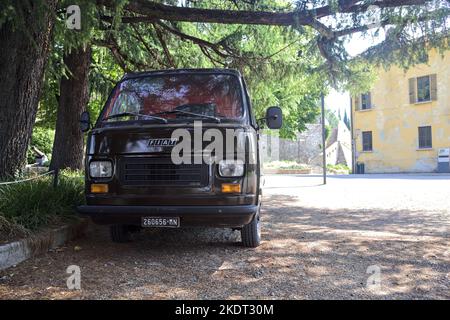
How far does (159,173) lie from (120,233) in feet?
4.63

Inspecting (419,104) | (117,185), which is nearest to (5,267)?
(117,185)

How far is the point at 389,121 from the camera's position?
98.8 ft

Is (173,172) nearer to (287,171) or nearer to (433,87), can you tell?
(433,87)

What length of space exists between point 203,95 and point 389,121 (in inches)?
1083

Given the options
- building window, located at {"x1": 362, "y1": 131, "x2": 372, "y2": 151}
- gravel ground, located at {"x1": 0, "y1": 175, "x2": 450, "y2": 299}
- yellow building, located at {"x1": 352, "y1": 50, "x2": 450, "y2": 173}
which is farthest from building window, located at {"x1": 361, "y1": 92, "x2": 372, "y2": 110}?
gravel ground, located at {"x1": 0, "y1": 175, "x2": 450, "y2": 299}

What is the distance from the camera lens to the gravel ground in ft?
12.4

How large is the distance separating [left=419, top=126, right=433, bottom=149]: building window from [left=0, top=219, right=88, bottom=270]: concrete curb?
88.3ft

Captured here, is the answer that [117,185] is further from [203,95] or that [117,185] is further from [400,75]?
[400,75]

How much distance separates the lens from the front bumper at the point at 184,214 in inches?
174
